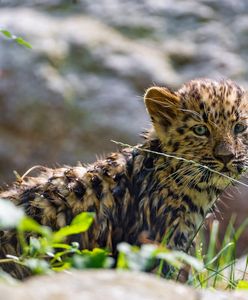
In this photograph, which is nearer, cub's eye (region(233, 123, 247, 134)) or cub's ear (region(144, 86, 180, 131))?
cub's eye (region(233, 123, 247, 134))

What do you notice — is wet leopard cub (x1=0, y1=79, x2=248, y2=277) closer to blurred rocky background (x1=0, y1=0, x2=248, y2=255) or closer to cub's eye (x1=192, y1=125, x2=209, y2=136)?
cub's eye (x1=192, y1=125, x2=209, y2=136)

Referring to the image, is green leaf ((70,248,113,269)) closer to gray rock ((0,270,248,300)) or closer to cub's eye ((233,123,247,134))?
gray rock ((0,270,248,300))

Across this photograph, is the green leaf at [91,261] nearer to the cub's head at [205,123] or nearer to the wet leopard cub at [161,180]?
the wet leopard cub at [161,180]

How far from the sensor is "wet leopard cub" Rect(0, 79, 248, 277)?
4957mm

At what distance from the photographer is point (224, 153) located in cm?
492

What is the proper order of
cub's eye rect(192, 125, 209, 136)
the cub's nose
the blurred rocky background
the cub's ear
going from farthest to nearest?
1. the blurred rocky background
2. the cub's ear
3. cub's eye rect(192, 125, 209, 136)
4. the cub's nose

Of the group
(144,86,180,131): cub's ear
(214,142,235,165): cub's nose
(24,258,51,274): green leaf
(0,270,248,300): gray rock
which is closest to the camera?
(0,270,248,300): gray rock

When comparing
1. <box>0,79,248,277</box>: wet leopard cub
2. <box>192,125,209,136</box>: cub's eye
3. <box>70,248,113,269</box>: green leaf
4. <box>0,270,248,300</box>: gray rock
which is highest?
<box>0,270,248,300</box>: gray rock

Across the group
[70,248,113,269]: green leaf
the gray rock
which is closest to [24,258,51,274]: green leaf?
[70,248,113,269]: green leaf

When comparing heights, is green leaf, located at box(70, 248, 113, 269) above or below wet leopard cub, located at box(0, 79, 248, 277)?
above

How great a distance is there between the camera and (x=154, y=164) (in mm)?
5164

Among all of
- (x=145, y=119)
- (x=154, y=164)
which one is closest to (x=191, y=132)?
(x=154, y=164)

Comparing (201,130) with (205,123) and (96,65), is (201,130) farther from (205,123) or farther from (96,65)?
(96,65)

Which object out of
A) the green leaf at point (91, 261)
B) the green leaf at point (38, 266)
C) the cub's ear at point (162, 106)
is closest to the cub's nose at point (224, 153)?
the cub's ear at point (162, 106)
